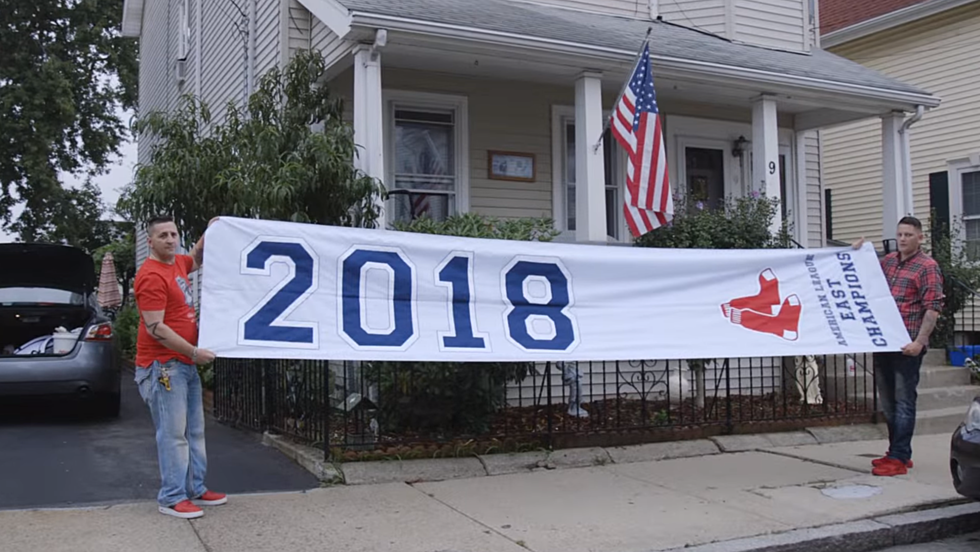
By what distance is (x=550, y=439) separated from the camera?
7.11 meters

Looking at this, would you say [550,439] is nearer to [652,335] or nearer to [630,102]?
[652,335]

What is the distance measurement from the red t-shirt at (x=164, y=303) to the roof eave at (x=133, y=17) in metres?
17.5

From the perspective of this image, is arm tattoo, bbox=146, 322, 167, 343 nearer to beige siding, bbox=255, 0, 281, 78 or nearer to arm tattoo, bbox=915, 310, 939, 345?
arm tattoo, bbox=915, 310, 939, 345

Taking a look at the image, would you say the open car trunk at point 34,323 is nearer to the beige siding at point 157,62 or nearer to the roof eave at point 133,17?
the beige siding at point 157,62

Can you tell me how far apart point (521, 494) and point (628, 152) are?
12.2 ft

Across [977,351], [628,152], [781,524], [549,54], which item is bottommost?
[781,524]

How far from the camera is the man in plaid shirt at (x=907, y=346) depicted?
6.61 m

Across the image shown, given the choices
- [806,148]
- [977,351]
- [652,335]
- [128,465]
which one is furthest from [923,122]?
[128,465]

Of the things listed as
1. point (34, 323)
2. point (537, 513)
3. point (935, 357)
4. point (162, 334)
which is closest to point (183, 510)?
point (162, 334)

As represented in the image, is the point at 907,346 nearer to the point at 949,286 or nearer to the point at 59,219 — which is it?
the point at 949,286

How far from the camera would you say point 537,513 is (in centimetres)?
560

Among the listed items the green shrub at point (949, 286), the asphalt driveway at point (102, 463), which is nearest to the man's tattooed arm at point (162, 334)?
the asphalt driveway at point (102, 463)

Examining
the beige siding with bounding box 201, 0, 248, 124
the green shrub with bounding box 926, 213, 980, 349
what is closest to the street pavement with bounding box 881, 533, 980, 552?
the green shrub with bounding box 926, 213, 980, 349

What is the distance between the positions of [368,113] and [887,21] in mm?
11311
